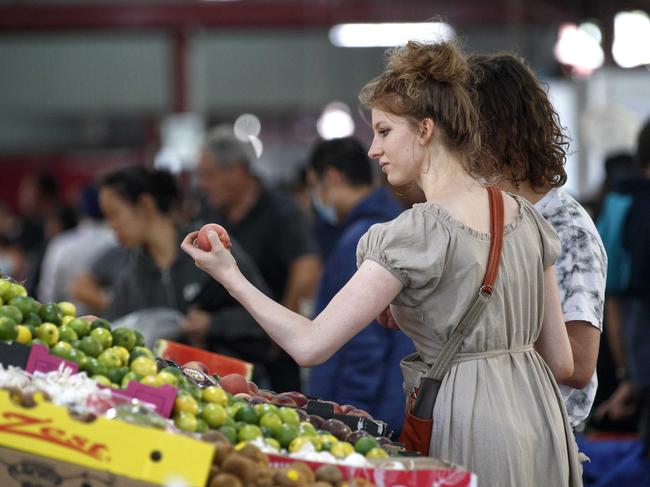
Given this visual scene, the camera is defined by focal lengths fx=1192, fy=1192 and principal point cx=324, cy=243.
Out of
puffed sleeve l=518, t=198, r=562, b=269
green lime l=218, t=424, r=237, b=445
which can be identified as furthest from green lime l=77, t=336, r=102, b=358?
puffed sleeve l=518, t=198, r=562, b=269

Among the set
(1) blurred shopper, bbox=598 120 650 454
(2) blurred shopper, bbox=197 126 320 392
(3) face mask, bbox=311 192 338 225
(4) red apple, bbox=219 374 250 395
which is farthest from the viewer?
(2) blurred shopper, bbox=197 126 320 392

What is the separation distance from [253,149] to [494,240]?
153 inches

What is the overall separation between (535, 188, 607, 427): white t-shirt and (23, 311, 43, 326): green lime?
128 cm

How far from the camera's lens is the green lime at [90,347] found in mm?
2625

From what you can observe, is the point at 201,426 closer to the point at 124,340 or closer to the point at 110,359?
the point at 110,359

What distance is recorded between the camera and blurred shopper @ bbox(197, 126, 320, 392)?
6.00m

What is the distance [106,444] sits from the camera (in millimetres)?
2166

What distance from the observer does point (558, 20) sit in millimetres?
15133

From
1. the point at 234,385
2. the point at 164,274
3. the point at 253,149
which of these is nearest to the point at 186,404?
the point at 234,385

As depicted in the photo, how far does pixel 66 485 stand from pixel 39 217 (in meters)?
10.6

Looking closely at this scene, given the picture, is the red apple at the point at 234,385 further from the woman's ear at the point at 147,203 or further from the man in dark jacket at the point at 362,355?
the woman's ear at the point at 147,203

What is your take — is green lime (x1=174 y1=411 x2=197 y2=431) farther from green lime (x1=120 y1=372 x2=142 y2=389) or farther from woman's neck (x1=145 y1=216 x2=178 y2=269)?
woman's neck (x1=145 y1=216 x2=178 y2=269)

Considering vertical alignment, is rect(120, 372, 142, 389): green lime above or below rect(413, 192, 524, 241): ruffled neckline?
below

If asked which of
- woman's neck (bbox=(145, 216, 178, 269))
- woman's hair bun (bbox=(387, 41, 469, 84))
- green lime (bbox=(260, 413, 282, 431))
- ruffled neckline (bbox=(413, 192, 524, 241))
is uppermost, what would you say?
woman's hair bun (bbox=(387, 41, 469, 84))
